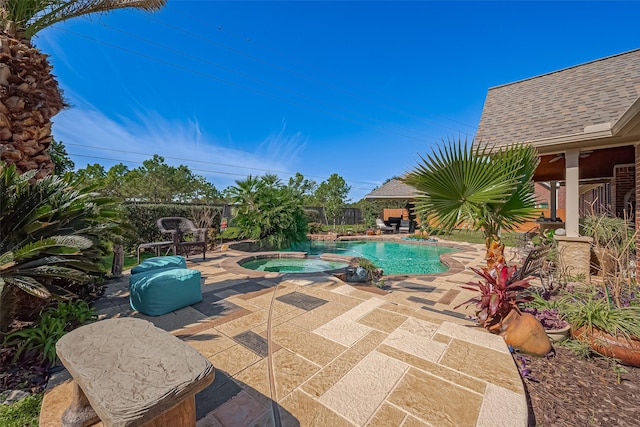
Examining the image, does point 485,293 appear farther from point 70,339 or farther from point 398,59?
point 398,59

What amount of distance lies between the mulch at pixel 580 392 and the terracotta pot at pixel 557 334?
0.54 feet

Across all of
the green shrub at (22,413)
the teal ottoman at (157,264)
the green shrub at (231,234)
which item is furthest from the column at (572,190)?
the green shrub at (231,234)

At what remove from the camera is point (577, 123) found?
5484 millimetres

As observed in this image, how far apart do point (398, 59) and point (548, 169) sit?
12.1 metres

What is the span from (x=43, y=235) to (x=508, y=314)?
5.32 meters

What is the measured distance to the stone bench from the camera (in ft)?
3.83

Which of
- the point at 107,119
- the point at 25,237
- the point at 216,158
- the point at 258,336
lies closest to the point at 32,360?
the point at 25,237

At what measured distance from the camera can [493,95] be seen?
347 inches

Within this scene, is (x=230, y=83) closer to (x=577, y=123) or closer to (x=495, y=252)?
(x=577, y=123)

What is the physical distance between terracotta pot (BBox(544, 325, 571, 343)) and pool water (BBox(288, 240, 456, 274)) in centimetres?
549

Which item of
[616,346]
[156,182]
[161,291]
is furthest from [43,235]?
[156,182]

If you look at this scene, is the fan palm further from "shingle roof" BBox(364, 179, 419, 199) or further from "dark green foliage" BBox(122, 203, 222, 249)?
"shingle roof" BBox(364, 179, 419, 199)

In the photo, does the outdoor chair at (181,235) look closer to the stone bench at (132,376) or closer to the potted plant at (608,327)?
the stone bench at (132,376)

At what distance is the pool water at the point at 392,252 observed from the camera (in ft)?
29.5
